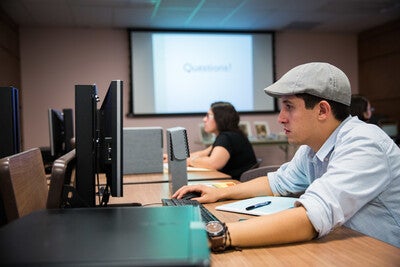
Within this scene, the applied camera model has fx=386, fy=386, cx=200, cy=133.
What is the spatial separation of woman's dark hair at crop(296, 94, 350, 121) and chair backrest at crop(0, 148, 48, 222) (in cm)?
88

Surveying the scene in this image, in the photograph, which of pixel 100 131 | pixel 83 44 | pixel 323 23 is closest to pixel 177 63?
pixel 83 44

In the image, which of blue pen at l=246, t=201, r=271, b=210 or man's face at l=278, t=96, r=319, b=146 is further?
blue pen at l=246, t=201, r=271, b=210

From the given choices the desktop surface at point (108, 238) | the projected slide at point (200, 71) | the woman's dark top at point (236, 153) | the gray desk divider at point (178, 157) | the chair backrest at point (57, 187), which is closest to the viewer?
the desktop surface at point (108, 238)

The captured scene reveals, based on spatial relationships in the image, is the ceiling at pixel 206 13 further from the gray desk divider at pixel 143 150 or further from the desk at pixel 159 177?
the desk at pixel 159 177

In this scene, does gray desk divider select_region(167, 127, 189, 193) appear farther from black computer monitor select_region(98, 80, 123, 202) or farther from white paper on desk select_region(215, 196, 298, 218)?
black computer monitor select_region(98, 80, 123, 202)

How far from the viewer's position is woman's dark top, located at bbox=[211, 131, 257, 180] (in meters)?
2.89

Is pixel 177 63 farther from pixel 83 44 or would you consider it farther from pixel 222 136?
pixel 222 136

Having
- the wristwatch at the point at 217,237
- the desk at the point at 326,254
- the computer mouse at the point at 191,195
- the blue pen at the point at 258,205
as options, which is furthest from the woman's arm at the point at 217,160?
the wristwatch at the point at 217,237

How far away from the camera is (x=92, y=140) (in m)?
1.13

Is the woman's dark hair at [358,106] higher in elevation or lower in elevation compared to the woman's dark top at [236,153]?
higher

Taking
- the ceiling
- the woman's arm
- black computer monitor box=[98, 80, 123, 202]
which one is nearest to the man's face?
black computer monitor box=[98, 80, 123, 202]

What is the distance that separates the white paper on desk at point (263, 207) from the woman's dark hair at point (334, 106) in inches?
14.5

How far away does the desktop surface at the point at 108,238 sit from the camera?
1.73ft

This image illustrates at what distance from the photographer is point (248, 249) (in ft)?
3.22
